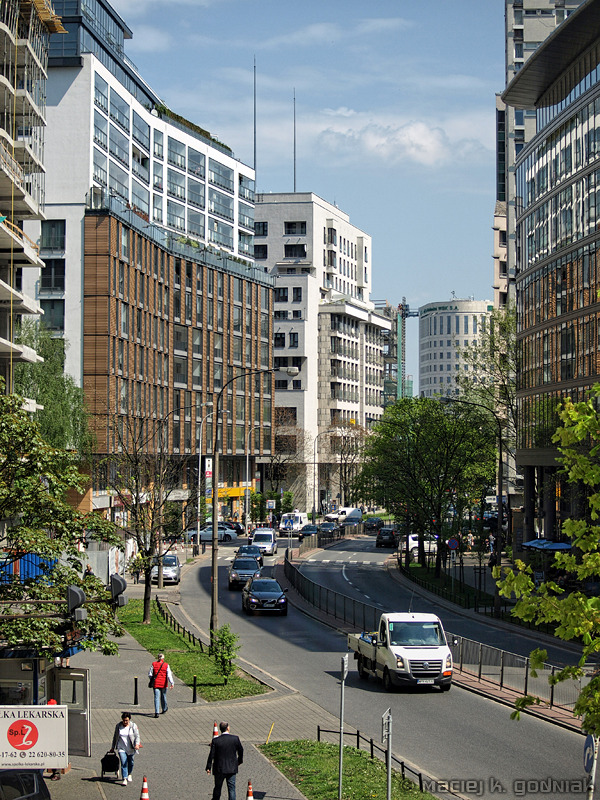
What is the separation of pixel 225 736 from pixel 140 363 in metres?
65.3

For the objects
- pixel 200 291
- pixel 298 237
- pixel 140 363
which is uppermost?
pixel 298 237

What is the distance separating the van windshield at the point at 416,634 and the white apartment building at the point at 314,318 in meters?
97.8

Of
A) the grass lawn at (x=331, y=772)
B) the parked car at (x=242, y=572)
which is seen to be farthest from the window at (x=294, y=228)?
the grass lawn at (x=331, y=772)

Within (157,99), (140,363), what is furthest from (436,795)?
(157,99)

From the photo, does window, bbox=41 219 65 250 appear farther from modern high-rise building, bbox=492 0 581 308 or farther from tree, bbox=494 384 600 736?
tree, bbox=494 384 600 736

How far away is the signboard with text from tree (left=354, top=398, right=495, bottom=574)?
4530cm

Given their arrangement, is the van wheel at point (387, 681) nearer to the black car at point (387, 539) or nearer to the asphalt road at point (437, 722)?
the asphalt road at point (437, 722)

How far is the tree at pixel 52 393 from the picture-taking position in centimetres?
5759

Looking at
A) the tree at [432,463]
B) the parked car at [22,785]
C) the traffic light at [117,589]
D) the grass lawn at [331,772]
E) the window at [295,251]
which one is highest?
the window at [295,251]

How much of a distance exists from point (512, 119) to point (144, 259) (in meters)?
51.9

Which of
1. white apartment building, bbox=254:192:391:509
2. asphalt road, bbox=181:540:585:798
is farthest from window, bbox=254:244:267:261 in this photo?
asphalt road, bbox=181:540:585:798

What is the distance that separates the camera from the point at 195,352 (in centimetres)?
9431

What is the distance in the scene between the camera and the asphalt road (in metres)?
18.0

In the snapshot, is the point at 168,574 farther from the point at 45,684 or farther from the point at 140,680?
the point at 45,684
